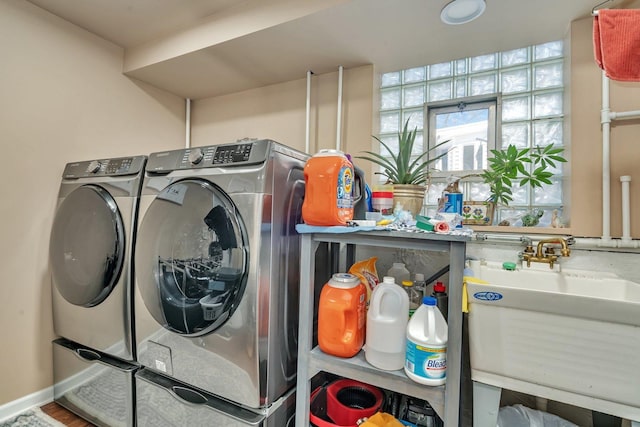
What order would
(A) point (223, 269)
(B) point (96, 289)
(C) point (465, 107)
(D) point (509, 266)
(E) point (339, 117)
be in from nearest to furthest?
1. (A) point (223, 269)
2. (D) point (509, 266)
3. (B) point (96, 289)
4. (C) point (465, 107)
5. (E) point (339, 117)

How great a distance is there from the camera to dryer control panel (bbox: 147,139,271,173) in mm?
1065

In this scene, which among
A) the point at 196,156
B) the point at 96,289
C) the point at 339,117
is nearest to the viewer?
the point at 196,156

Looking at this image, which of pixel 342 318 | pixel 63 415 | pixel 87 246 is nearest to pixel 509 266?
pixel 342 318

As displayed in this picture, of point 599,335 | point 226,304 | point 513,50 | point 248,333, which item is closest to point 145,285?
point 226,304

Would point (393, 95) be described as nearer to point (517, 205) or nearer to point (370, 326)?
point (517, 205)

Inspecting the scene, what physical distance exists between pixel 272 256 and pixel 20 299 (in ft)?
5.44

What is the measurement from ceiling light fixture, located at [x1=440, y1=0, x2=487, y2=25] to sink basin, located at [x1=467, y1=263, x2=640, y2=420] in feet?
4.16

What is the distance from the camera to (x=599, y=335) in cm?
81

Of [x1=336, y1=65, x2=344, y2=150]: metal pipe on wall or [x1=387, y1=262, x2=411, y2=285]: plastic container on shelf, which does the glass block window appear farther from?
[x1=387, y1=262, x2=411, y2=285]: plastic container on shelf

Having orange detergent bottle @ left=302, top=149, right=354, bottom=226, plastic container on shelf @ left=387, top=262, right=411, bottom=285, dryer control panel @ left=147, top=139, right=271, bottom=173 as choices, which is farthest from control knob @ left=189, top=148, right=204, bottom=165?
plastic container on shelf @ left=387, top=262, right=411, bottom=285

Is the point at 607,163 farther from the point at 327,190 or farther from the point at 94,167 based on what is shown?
the point at 94,167

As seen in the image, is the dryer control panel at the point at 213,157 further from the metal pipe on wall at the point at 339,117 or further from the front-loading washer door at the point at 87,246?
the metal pipe on wall at the point at 339,117

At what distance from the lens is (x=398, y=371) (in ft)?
3.10

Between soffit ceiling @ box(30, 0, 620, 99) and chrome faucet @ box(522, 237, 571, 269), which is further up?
soffit ceiling @ box(30, 0, 620, 99)
